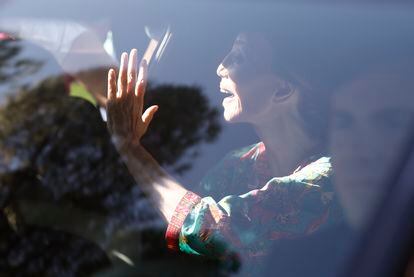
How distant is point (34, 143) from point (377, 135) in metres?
1.23

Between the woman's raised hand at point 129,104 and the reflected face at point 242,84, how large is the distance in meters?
0.26

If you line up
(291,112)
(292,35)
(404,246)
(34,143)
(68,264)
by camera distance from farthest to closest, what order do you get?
(34,143), (68,264), (291,112), (292,35), (404,246)

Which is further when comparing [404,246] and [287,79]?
[287,79]

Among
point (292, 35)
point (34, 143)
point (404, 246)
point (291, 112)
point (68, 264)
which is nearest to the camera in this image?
point (404, 246)

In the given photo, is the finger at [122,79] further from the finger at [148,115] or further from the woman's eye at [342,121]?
the woman's eye at [342,121]

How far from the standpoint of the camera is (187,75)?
2.05m

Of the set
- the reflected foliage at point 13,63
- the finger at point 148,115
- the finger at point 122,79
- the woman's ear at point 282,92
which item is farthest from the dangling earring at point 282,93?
the reflected foliage at point 13,63

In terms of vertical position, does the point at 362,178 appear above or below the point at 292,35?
below

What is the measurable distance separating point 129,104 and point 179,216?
0.41m

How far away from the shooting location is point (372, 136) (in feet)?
5.40

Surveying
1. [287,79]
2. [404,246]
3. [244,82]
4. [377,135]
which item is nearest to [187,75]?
[244,82]

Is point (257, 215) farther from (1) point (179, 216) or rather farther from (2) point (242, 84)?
(2) point (242, 84)

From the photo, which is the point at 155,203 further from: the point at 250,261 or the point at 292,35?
the point at 292,35

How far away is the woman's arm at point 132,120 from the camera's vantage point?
2166 millimetres
